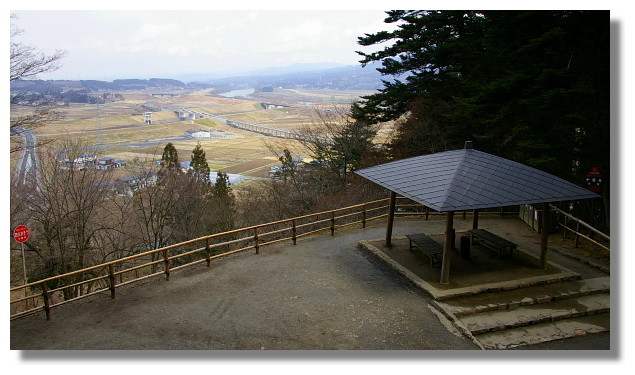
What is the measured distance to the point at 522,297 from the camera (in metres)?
7.95

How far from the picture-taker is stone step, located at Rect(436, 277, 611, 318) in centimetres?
758

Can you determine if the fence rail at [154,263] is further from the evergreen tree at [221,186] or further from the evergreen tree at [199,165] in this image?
the evergreen tree at [199,165]

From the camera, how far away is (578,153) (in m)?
9.66

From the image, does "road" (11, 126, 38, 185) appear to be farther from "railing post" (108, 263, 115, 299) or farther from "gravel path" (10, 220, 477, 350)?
"gravel path" (10, 220, 477, 350)

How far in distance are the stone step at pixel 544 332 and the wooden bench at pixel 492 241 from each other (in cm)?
227

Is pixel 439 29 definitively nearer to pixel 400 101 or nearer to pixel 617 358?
pixel 400 101

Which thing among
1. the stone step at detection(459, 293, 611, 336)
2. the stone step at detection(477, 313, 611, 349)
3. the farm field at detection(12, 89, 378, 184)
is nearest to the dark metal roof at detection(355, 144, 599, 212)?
the stone step at detection(459, 293, 611, 336)

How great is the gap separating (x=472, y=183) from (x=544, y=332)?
2.88 metres

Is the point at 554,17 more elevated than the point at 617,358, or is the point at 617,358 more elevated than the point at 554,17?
the point at 554,17

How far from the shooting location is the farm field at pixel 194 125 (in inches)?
667

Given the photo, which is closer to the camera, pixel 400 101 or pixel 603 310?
pixel 603 310

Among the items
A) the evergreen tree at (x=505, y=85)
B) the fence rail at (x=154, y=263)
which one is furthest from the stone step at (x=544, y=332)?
the fence rail at (x=154, y=263)
